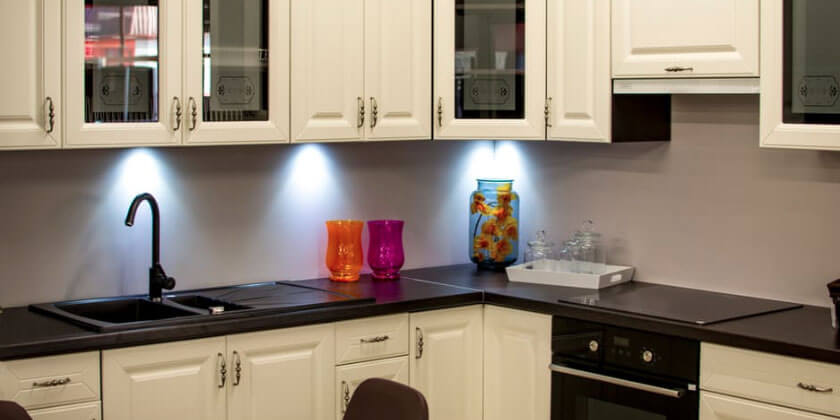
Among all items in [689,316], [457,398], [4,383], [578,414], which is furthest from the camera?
[457,398]

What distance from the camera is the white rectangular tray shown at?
4.13 m

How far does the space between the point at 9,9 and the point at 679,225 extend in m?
2.40

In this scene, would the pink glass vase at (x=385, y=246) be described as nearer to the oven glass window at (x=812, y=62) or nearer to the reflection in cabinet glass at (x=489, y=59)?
the reflection in cabinet glass at (x=489, y=59)

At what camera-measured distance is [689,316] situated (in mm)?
3568

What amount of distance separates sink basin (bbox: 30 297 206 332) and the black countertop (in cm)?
6

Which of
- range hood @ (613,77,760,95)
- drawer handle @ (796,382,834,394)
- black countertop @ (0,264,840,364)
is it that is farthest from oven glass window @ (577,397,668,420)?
range hood @ (613,77,760,95)

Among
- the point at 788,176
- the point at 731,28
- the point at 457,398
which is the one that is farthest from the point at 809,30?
the point at 457,398

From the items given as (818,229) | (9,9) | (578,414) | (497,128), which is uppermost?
(9,9)

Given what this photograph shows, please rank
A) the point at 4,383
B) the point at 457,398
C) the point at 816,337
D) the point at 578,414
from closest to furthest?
the point at 4,383 → the point at 816,337 → the point at 578,414 → the point at 457,398

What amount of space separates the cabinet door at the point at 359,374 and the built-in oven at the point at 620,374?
52 cm

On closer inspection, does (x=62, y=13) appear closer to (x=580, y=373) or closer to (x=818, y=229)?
(x=580, y=373)

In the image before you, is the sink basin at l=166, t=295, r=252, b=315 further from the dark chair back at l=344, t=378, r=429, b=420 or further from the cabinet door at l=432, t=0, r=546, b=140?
the cabinet door at l=432, t=0, r=546, b=140

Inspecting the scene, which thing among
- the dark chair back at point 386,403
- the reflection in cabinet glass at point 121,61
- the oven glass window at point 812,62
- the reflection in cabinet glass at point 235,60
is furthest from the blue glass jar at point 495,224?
the dark chair back at point 386,403

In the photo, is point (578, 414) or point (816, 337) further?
point (578, 414)
